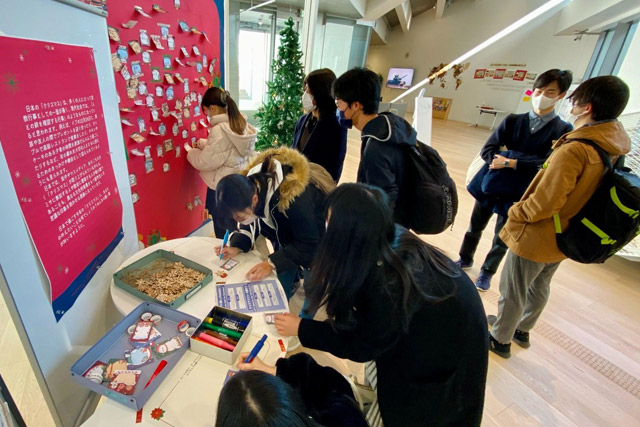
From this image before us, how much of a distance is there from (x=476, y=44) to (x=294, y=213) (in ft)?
38.9

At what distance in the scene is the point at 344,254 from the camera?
0.78 m

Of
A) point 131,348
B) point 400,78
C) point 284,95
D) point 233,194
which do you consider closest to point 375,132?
point 233,194

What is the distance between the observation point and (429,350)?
0.84 meters

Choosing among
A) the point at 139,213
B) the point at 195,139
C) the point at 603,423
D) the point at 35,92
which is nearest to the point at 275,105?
the point at 195,139

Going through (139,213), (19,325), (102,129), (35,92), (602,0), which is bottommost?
(139,213)

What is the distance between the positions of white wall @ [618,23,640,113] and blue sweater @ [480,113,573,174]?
2.44m

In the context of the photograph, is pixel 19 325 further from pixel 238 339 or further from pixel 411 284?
pixel 411 284

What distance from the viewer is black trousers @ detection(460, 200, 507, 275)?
246cm

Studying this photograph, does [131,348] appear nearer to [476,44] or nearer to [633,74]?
[633,74]

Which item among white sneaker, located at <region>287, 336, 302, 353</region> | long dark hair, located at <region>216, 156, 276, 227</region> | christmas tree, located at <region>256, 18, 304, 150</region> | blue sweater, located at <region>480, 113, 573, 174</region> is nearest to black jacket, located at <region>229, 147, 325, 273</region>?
long dark hair, located at <region>216, 156, 276, 227</region>

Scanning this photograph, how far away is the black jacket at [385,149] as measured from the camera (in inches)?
61.3

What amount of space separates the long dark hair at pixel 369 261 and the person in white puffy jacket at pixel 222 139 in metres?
1.49

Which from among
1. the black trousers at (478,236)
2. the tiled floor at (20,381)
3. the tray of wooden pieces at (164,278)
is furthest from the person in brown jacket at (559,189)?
the tiled floor at (20,381)

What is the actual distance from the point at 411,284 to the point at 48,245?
3.38 ft
